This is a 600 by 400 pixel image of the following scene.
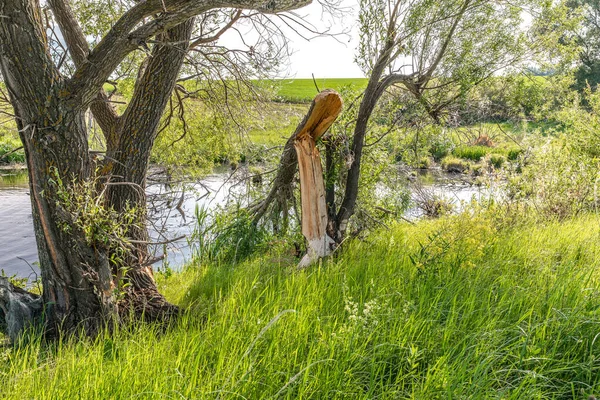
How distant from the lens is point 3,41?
3.41 m

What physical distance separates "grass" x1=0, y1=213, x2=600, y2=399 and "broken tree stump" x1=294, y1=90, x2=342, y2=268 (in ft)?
2.93

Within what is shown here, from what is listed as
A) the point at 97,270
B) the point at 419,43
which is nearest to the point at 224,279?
the point at 97,270

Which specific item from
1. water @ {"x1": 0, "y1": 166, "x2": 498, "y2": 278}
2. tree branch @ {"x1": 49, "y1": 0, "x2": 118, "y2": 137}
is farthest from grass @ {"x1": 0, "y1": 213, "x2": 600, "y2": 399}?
tree branch @ {"x1": 49, "y1": 0, "x2": 118, "y2": 137}

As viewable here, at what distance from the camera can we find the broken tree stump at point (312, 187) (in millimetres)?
4910

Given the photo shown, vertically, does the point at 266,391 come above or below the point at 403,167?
below

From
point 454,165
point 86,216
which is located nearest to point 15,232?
point 86,216

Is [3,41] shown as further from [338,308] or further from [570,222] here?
[570,222]

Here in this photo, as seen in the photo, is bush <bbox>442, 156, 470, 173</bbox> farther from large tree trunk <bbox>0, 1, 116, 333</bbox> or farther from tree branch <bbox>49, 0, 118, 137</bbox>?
large tree trunk <bbox>0, 1, 116, 333</bbox>

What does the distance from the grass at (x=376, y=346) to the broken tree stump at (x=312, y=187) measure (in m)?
0.89

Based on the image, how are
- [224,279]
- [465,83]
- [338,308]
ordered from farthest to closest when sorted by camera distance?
[465,83] < [224,279] < [338,308]

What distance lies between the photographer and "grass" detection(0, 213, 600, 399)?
2.28 m

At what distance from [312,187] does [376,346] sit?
285 cm

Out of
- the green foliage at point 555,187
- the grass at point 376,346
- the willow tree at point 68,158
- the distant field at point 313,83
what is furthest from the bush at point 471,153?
the willow tree at point 68,158

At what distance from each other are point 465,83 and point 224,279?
3724mm
